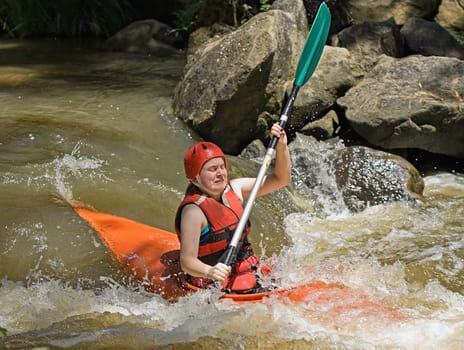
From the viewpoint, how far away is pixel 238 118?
604 centimetres

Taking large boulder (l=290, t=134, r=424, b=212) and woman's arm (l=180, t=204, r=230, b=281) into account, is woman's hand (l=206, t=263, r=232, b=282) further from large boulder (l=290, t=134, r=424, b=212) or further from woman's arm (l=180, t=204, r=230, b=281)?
large boulder (l=290, t=134, r=424, b=212)

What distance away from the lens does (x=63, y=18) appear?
36.6 ft

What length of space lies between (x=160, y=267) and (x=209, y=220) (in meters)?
0.53

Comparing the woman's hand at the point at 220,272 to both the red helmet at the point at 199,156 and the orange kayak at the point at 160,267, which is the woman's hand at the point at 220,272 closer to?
the orange kayak at the point at 160,267

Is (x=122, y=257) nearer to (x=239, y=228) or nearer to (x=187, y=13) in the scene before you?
(x=239, y=228)

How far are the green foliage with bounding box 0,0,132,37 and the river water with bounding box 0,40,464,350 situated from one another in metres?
3.93

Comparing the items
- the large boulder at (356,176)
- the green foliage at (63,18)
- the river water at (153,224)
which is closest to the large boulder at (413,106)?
the large boulder at (356,176)

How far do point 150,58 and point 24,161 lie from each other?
4.83m

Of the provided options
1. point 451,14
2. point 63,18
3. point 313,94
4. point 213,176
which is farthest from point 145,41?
point 213,176

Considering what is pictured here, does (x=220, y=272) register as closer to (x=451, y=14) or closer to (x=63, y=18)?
(x=451, y=14)

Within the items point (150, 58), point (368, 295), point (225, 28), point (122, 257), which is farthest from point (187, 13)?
point (368, 295)

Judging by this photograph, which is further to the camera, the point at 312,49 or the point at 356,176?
the point at 356,176

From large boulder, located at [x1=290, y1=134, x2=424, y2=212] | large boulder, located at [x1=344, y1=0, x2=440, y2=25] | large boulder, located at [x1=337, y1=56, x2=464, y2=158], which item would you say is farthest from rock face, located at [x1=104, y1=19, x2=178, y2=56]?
large boulder, located at [x1=290, y1=134, x2=424, y2=212]

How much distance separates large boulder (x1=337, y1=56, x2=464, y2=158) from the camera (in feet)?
18.9
